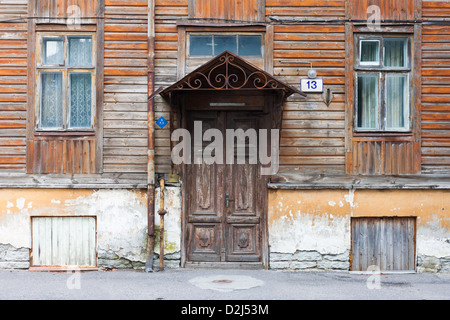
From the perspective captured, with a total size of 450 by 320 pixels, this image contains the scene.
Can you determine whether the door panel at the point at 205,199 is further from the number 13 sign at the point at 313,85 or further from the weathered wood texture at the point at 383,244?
the weathered wood texture at the point at 383,244

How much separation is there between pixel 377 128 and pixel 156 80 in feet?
12.8

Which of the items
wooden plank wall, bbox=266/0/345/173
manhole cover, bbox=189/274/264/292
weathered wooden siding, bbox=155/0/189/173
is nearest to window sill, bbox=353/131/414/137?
wooden plank wall, bbox=266/0/345/173

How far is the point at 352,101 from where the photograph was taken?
327 inches

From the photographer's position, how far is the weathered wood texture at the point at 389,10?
8.30 m

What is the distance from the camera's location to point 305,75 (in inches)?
325

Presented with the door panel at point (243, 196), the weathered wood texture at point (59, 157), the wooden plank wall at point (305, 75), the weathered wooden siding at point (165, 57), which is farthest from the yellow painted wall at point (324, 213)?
the weathered wood texture at point (59, 157)

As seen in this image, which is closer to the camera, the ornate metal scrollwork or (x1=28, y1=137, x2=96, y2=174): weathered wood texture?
the ornate metal scrollwork

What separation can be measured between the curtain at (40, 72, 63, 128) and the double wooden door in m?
2.27

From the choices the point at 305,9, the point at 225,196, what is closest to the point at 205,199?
the point at 225,196

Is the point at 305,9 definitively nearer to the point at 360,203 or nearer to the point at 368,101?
the point at 368,101

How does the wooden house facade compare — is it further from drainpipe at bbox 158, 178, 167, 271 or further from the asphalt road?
the asphalt road

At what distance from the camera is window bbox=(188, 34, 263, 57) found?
27.3 feet

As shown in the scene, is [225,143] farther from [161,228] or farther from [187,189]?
[161,228]

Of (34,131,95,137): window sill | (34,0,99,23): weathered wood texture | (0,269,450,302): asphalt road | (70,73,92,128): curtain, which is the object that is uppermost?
(34,0,99,23): weathered wood texture
